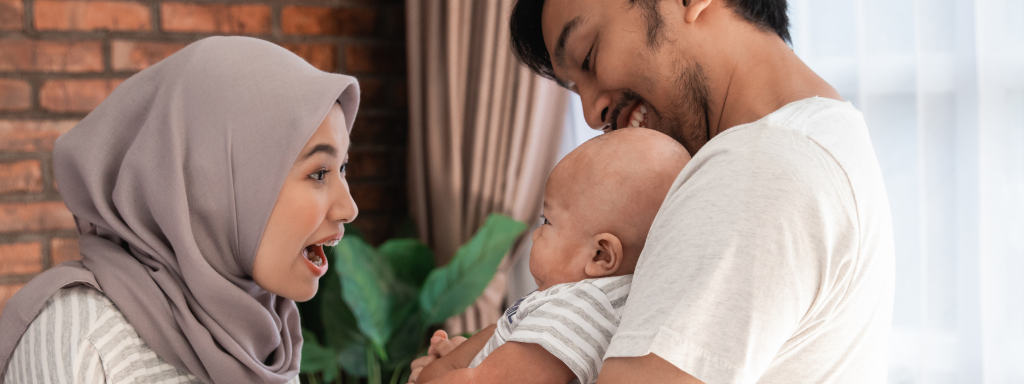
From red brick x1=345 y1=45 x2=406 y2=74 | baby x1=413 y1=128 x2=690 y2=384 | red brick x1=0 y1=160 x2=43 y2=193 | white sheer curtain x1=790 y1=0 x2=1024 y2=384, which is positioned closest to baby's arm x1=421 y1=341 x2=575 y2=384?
baby x1=413 y1=128 x2=690 y2=384

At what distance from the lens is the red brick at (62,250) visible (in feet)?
7.06

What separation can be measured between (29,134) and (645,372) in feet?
7.62

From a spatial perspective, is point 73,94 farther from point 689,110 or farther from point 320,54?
point 689,110

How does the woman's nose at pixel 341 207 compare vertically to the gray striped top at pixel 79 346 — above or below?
above

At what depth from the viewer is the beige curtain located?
7.14ft

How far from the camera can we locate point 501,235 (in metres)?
1.97

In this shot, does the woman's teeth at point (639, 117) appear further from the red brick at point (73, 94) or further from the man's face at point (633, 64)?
the red brick at point (73, 94)

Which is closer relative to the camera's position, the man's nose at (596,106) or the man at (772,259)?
the man at (772,259)

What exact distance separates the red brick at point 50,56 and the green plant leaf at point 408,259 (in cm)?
119

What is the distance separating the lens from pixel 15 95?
206cm

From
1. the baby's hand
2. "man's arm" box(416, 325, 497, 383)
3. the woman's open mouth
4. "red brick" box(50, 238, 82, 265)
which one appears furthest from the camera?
"red brick" box(50, 238, 82, 265)

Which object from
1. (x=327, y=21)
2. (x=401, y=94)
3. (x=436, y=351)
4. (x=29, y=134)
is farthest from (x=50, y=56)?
(x=436, y=351)

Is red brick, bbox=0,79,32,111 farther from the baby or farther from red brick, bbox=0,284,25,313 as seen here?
the baby

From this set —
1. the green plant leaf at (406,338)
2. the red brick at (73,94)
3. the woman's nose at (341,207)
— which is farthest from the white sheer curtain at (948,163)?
the red brick at (73,94)
